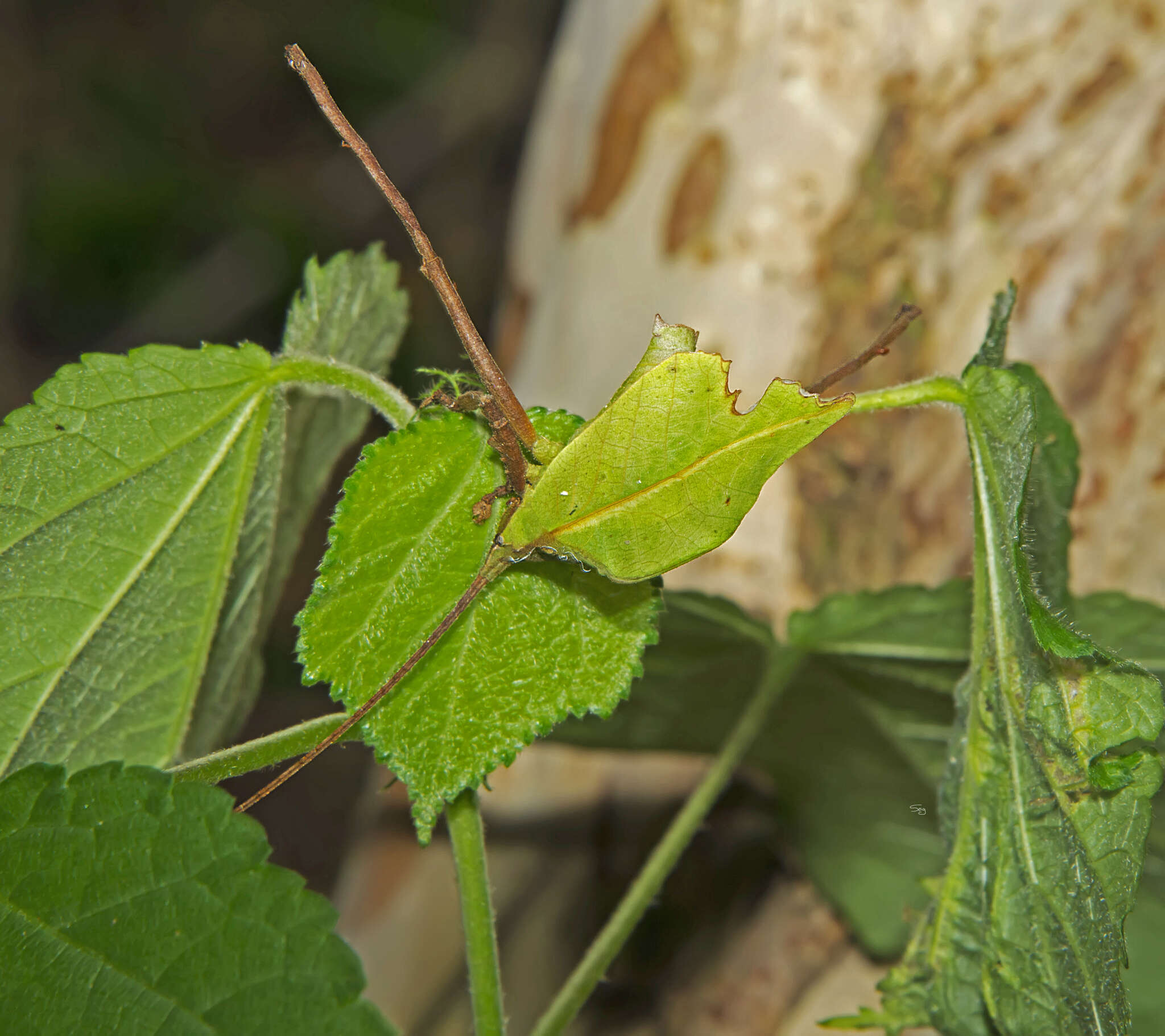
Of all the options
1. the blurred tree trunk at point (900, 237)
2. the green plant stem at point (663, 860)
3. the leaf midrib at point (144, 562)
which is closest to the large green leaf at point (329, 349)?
the leaf midrib at point (144, 562)

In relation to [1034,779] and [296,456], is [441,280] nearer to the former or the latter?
[296,456]

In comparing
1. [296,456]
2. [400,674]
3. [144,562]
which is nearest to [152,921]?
[400,674]

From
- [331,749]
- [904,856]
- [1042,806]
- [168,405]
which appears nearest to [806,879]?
[904,856]

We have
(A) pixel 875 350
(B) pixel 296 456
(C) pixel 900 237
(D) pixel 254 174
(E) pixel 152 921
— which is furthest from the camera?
(D) pixel 254 174

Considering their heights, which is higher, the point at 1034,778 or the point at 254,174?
the point at 254,174

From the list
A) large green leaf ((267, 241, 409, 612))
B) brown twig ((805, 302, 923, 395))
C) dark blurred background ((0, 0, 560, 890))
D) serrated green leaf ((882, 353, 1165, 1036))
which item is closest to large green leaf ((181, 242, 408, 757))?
large green leaf ((267, 241, 409, 612))

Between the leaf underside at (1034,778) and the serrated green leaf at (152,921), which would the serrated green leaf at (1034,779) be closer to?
the leaf underside at (1034,778)
